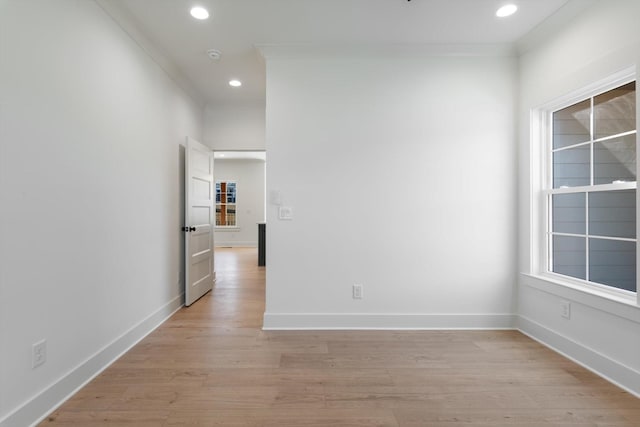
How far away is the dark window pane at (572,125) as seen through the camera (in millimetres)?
2336

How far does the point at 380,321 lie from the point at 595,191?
1.98m

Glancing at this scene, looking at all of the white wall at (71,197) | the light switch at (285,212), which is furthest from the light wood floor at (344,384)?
the light switch at (285,212)

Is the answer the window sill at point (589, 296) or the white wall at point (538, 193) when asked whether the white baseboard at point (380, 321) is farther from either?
the window sill at point (589, 296)

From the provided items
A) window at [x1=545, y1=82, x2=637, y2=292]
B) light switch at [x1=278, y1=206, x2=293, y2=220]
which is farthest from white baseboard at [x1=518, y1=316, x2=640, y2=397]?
light switch at [x1=278, y1=206, x2=293, y2=220]

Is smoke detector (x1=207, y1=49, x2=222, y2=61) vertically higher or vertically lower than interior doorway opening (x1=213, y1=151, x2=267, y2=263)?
higher

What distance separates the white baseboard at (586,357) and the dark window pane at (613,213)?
0.84 metres

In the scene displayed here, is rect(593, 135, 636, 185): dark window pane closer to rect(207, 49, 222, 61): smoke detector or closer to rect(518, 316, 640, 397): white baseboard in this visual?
rect(518, 316, 640, 397): white baseboard

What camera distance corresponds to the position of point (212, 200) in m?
4.30

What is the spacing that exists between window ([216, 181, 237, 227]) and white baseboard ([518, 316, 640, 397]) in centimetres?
869

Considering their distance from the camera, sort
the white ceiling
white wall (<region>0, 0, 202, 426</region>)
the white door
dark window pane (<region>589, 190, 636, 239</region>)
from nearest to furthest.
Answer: white wall (<region>0, 0, 202, 426</region>) < dark window pane (<region>589, 190, 636, 239</region>) < the white ceiling < the white door

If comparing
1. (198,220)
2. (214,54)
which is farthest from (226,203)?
(214,54)

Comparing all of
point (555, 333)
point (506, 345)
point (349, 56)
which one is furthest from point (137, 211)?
point (555, 333)

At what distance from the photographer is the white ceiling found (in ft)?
7.39

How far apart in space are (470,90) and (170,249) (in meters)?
3.47
